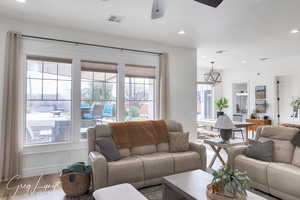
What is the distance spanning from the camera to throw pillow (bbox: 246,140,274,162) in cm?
300

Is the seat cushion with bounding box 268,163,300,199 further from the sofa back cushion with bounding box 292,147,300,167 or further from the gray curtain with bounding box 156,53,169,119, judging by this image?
the gray curtain with bounding box 156,53,169,119

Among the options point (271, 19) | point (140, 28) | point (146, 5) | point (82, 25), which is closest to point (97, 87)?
point (82, 25)

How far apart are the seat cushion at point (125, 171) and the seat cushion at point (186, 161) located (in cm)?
64

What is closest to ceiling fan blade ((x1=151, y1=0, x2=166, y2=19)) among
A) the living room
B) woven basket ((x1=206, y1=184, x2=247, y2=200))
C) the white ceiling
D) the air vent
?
the living room

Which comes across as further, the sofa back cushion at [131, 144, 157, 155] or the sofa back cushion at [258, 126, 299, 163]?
the sofa back cushion at [131, 144, 157, 155]

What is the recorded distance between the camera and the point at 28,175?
354 cm

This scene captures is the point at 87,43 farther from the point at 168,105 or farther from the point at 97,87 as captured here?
the point at 168,105

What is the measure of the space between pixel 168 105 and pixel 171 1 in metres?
2.54

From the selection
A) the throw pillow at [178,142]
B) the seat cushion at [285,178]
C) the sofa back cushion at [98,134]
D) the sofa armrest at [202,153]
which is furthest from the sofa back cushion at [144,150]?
the seat cushion at [285,178]

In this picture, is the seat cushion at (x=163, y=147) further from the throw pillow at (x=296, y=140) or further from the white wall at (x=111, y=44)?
the throw pillow at (x=296, y=140)

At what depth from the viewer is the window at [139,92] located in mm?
4587

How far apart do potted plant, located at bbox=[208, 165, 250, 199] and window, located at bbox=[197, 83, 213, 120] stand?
7.28 m

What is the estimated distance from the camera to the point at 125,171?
2.84 metres

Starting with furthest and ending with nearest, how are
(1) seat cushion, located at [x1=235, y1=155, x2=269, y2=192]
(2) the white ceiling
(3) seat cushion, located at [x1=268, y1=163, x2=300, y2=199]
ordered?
(2) the white ceiling → (1) seat cushion, located at [x1=235, y1=155, x2=269, y2=192] → (3) seat cushion, located at [x1=268, y1=163, x2=300, y2=199]
